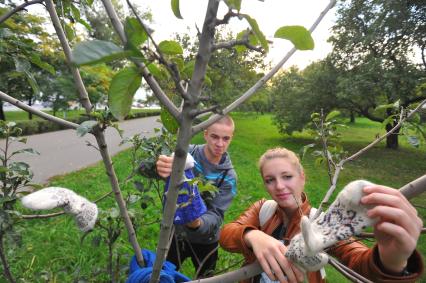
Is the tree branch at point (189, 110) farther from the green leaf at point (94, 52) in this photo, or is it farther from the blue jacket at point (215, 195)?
the blue jacket at point (215, 195)

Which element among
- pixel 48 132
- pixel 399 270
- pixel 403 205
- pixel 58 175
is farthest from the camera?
pixel 48 132

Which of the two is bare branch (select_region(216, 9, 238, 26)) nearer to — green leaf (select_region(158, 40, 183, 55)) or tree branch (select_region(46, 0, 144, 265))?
green leaf (select_region(158, 40, 183, 55))

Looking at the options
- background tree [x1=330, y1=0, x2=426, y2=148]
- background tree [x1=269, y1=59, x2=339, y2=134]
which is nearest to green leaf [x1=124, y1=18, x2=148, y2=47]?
background tree [x1=330, y1=0, x2=426, y2=148]

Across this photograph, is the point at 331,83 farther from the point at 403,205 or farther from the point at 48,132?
the point at 403,205

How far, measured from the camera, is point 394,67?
12633 millimetres

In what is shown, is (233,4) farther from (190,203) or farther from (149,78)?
(190,203)

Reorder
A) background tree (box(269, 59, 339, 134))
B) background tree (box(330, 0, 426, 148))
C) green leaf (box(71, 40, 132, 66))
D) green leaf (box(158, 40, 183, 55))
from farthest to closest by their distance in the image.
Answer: background tree (box(269, 59, 339, 134)) → background tree (box(330, 0, 426, 148)) → green leaf (box(158, 40, 183, 55)) → green leaf (box(71, 40, 132, 66))

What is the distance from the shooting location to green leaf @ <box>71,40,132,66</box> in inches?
18.4

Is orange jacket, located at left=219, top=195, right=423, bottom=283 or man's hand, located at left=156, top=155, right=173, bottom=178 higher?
man's hand, located at left=156, top=155, right=173, bottom=178

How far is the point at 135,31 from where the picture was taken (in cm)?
60

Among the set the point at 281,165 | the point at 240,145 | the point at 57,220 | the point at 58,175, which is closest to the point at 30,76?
the point at 281,165

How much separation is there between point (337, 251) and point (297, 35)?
3.27ft

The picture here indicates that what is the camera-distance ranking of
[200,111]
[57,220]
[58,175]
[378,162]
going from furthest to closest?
[378,162]
[58,175]
[57,220]
[200,111]

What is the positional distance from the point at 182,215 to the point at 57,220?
4105mm
